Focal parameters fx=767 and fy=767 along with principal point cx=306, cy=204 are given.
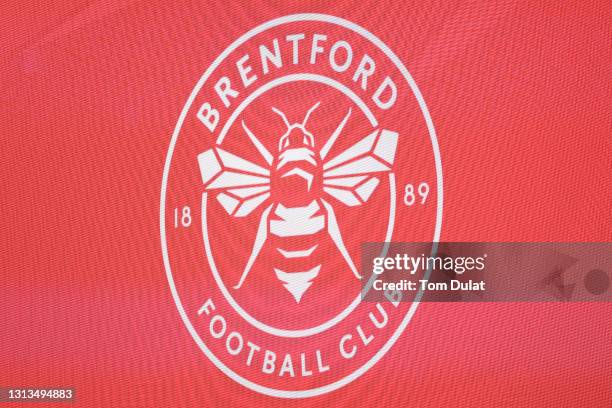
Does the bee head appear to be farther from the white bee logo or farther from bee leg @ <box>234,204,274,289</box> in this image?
bee leg @ <box>234,204,274,289</box>

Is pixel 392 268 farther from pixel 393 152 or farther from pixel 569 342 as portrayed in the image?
pixel 569 342

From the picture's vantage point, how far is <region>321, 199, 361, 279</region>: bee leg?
1959 mm

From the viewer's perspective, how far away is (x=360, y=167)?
1.98 metres

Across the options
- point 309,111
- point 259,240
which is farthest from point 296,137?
point 259,240

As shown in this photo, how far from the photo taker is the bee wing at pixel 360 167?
1.96m

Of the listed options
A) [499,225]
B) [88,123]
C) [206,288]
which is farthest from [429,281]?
[88,123]

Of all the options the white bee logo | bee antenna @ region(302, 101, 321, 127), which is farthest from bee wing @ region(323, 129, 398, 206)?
bee antenna @ region(302, 101, 321, 127)

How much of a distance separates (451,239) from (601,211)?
378 millimetres

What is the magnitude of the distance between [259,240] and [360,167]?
1.06 feet

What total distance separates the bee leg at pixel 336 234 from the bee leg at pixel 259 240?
153mm

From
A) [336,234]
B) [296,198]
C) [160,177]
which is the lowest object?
[336,234]

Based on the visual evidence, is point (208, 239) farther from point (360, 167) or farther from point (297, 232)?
point (360, 167)

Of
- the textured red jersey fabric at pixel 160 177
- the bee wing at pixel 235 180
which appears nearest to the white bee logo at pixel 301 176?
the bee wing at pixel 235 180

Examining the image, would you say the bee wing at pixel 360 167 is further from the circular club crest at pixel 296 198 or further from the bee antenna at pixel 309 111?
the bee antenna at pixel 309 111
